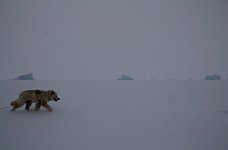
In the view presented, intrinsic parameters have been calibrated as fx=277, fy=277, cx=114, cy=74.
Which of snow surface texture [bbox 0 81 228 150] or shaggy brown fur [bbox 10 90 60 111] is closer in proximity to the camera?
snow surface texture [bbox 0 81 228 150]

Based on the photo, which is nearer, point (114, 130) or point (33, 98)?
point (114, 130)

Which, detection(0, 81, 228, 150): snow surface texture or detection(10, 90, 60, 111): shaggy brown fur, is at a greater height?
detection(10, 90, 60, 111): shaggy brown fur

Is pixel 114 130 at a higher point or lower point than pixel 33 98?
lower

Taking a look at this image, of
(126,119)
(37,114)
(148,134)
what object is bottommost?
(148,134)

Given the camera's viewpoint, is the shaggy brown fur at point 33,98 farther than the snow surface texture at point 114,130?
Yes

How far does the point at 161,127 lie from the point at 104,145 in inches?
84.5

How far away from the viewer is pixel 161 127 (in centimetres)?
691

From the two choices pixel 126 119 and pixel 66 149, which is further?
pixel 126 119

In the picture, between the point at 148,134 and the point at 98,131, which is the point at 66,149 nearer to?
the point at 98,131

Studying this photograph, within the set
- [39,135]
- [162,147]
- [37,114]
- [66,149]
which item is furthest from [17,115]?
[162,147]

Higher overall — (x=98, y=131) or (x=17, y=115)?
(x=17, y=115)

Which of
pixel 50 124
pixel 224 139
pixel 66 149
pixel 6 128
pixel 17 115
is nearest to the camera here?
pixel 66 149

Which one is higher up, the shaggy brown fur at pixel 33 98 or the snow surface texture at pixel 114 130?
the shaggy brown fur at pixel 33 98

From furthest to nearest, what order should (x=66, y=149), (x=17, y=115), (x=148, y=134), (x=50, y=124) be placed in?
(x=17, y=115) → (x=50, y=124) → (x=148, y=134) → (x=66, y=149)
